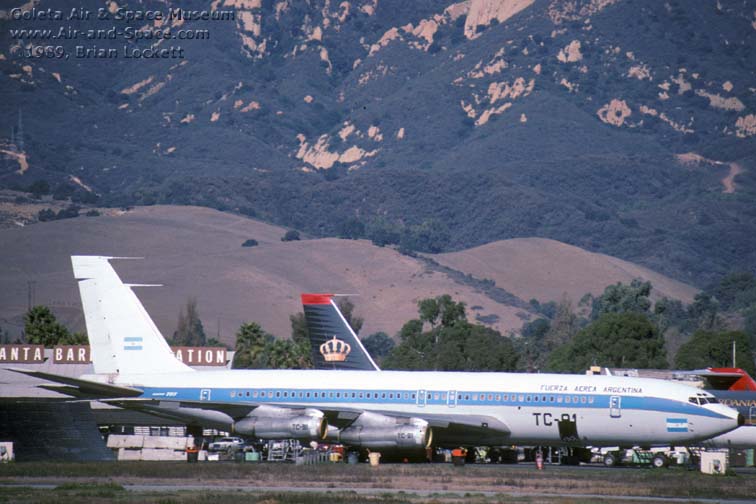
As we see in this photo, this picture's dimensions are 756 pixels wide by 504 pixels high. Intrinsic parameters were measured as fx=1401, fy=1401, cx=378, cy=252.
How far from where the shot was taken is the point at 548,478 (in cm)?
6016

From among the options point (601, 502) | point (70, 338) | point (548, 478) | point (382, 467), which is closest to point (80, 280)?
point (382, 467)

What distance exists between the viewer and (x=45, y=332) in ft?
606

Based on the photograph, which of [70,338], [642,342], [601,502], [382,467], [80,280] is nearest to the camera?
[601,502]

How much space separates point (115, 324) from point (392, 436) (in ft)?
52.6

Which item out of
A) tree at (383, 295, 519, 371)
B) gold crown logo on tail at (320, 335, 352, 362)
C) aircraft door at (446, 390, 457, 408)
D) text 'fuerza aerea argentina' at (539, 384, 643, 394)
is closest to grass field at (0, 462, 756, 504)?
aircraft door at (446, 390, 457, 408)

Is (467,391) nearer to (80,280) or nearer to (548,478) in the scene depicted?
(548,478)

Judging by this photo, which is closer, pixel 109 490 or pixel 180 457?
pixel 109 490

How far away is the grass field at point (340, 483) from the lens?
51.3 metres

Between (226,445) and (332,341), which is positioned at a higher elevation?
(332,341)

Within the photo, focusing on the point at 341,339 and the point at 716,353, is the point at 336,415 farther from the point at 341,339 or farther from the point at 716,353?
the point at 716,353

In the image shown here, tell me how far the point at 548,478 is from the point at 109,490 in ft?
62.0

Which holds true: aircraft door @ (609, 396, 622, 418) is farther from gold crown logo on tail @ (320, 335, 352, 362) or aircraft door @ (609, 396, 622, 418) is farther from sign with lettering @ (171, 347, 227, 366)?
sign with lettering @ (171, 347, 227, 366)

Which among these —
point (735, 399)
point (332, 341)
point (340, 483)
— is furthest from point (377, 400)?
point (735, 399)

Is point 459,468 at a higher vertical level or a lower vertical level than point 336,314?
lower
